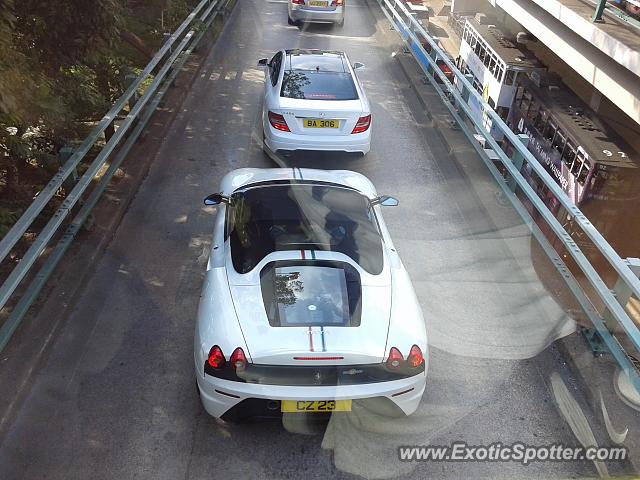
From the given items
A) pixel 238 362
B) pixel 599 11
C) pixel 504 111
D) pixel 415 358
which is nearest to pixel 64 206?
pixel 238 362

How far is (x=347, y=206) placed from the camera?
5.79 m

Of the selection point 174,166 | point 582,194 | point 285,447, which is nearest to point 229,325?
point 285,447

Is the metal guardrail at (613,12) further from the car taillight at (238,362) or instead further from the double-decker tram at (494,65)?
the car taillight at (238,362)

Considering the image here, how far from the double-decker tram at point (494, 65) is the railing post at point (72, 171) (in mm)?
8713

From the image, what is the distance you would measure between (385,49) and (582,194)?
26.8ft

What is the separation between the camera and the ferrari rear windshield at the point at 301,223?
5.18 meters

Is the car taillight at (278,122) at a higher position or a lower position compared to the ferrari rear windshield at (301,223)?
lower

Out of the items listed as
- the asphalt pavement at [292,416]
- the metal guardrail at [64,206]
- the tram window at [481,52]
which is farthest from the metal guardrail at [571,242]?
the tram window at [481,52]

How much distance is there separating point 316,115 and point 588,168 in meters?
4.68

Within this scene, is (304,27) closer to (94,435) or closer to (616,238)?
(616,238)

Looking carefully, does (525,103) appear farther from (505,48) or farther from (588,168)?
(588,168)

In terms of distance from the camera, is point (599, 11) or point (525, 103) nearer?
point (599, 11)

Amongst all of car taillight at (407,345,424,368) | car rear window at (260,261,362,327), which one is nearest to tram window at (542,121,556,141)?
car rear window at (260,261,362,327)

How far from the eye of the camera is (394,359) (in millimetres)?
4379
